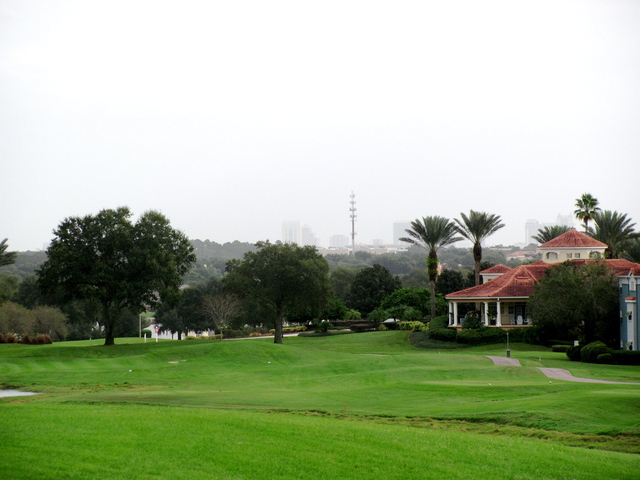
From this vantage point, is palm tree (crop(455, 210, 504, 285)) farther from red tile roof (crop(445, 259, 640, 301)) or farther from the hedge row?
the hedge row

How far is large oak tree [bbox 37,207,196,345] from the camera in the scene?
50.5 metres

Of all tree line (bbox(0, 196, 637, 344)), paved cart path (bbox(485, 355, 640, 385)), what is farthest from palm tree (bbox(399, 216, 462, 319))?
paved cart path (bbox(485, 355, 640, 385))

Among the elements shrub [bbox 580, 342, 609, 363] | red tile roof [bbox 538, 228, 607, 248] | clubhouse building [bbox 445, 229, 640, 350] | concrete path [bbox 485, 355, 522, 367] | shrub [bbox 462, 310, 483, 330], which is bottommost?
concrete path [bbox 485, 355, 522, 367]

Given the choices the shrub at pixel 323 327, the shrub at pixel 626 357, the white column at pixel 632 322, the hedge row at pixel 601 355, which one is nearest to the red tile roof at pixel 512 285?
the white column at pixel 632 322

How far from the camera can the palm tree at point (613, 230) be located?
75.9 m

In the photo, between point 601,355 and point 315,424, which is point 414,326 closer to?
point 601,355

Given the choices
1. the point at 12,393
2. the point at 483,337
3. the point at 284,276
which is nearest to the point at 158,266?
the point at 284,276

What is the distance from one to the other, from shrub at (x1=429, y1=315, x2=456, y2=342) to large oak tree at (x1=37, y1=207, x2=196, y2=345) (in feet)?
79.0

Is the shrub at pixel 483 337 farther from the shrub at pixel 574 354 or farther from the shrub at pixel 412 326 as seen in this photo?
the shrub at pixel 574 354

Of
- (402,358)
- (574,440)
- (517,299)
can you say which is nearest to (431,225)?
(517,299)

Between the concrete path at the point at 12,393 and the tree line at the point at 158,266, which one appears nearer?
the concrete path at the point at 12,393

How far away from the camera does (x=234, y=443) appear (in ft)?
43.7

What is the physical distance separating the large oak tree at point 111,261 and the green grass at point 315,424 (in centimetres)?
1438

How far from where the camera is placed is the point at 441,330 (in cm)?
6322
